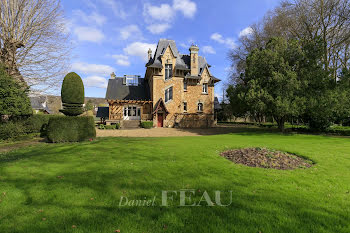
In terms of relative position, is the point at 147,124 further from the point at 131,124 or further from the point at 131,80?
the point at 131,80

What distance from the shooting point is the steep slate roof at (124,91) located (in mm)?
30433

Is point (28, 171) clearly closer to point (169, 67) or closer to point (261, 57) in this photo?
point (261, 57)

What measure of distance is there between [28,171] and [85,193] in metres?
3.21

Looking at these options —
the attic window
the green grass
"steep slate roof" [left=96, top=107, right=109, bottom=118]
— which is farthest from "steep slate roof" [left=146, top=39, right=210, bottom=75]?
the green grass

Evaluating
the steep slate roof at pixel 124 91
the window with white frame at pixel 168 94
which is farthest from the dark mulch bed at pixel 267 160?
the steep slate roof at pixel 124 91

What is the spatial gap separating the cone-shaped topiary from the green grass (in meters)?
7.55

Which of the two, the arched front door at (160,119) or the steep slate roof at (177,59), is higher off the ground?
the steep slate roof at (177,59)

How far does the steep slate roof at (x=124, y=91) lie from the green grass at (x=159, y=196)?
24.3 m

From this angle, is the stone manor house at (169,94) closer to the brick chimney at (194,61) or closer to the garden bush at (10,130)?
the brick chimney at (194,61)

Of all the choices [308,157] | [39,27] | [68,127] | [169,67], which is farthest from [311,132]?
[39,27]

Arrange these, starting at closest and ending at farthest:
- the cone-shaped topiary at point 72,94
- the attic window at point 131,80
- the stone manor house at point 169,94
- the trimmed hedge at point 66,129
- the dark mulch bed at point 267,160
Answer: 1. the dark mulch bed at point 267,160
2. the trimmed hedge at point 66,129
3. the cone-shaped topiary at point 72,94
4. the stone manor house at point 169,94
5. the attic window at point 131,80

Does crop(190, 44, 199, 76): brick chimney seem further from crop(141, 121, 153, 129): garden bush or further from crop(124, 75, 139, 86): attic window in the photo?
crop(141, 121, 153, 129): garden bush

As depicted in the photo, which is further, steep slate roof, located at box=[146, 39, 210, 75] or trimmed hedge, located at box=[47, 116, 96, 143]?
steep slate roof, located at box=[146, 39, 210, 75]

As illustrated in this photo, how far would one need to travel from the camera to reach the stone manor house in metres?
28.8
